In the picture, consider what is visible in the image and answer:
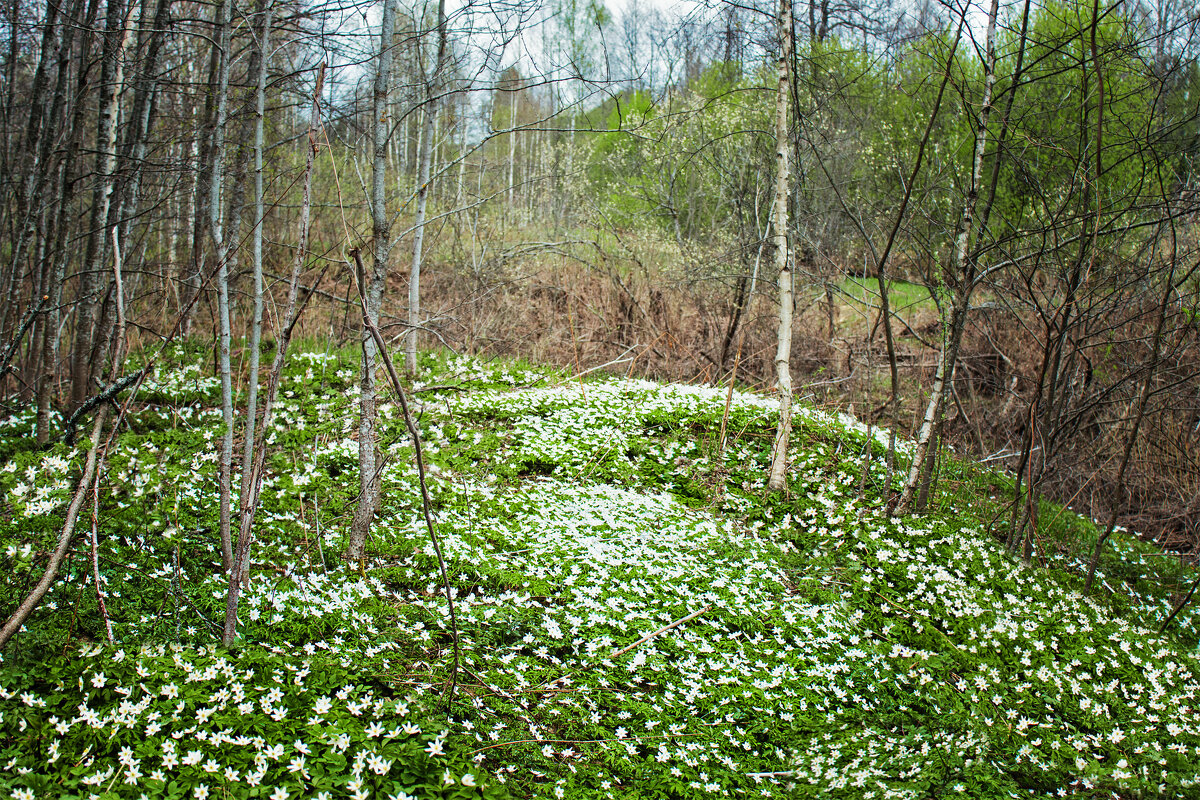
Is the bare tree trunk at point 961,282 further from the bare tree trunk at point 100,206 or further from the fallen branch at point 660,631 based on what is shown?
the bare tree trunk at point 100,206

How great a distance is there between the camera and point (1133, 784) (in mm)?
3047

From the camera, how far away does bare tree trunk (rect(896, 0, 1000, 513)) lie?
5023 millimetres

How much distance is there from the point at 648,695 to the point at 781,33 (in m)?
4.88

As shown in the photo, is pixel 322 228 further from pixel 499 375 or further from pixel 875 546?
pixel 875 546

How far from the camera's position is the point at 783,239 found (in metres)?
5.63

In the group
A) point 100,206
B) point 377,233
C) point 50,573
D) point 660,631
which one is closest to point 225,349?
point 377,233

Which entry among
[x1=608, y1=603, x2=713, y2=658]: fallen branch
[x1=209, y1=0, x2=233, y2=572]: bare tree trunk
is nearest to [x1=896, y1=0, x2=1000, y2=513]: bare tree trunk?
[x1=608, y1=603, x2=713, y2=658]: fallen branch

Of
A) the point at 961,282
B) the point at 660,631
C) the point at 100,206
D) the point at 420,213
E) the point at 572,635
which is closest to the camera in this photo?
the point at 572,635

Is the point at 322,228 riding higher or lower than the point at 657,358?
higher

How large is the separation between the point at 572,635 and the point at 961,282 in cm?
365

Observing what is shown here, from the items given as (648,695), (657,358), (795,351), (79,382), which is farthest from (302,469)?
(795,351)

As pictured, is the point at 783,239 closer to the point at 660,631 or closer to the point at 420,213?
the point at 660,631

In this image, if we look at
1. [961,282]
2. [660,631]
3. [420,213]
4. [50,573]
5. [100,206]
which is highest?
[420,213]

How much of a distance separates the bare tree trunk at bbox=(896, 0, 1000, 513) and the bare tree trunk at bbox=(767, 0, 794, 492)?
985 mm
